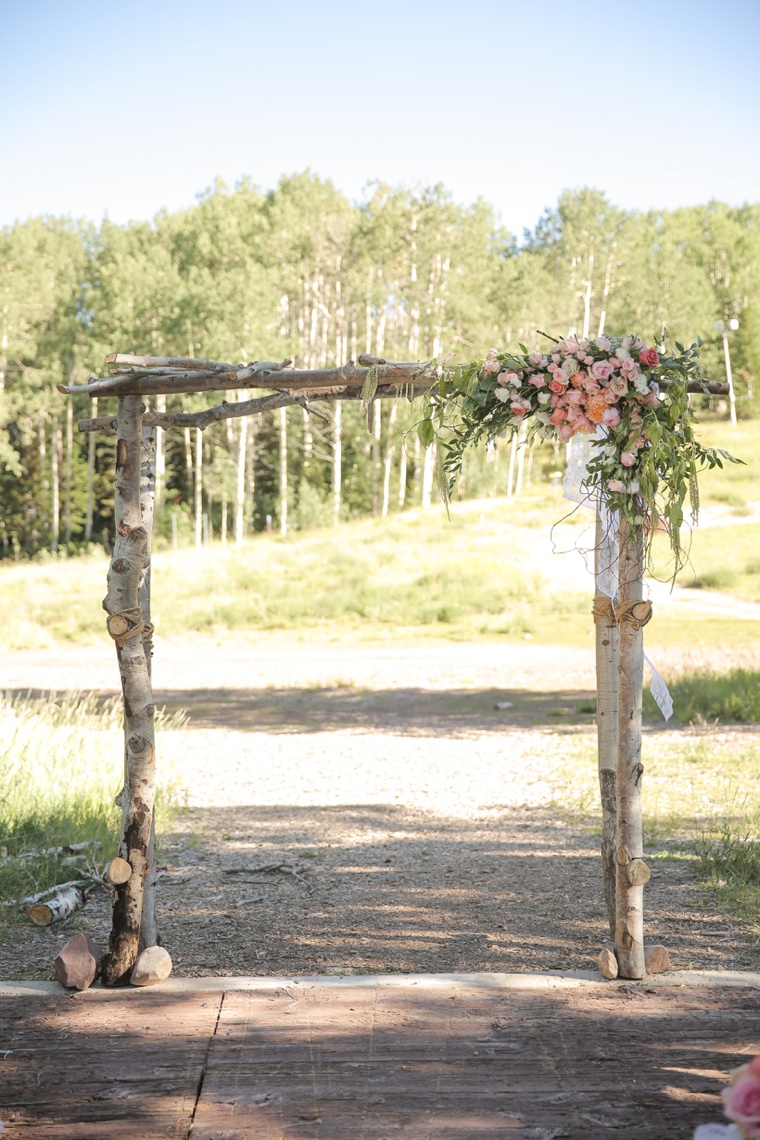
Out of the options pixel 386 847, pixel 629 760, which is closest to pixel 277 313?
pixel 386 847

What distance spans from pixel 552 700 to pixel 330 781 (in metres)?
5.04

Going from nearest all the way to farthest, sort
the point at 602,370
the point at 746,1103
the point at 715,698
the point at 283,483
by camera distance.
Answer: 1. the point at 746,1103
2. the point at 602,370
3. the point at 715,698
4. the point at 283,483

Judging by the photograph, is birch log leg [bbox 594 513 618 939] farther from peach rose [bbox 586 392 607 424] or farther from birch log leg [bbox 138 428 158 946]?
birch log leg [bbox 138 428 158 946]

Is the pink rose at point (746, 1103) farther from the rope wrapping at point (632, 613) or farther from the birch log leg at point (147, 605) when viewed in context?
the birch log leg at point (147, 605)

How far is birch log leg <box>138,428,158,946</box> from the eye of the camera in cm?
395

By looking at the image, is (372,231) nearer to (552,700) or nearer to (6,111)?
(6,111)

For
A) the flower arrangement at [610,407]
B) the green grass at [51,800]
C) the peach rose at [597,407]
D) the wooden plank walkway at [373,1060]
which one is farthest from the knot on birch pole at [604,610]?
the green grass at [51,800]

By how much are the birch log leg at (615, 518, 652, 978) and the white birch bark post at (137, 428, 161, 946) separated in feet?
5.69

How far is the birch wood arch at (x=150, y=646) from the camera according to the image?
3.85 meters

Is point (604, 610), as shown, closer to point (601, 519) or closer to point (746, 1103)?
point (601, 519)

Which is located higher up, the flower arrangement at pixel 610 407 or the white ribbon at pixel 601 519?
the flower arrangement at pixel 610 407

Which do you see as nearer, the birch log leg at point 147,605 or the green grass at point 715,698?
the birch log leg at point 147,605

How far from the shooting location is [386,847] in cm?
664

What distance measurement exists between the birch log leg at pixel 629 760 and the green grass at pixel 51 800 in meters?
2.96
